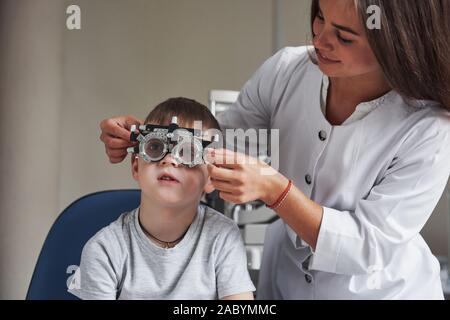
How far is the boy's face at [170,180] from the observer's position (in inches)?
36.5

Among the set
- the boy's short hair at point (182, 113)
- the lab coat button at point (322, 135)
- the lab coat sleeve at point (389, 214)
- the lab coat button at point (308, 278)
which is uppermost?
the boy's short hair at point (182, 113)

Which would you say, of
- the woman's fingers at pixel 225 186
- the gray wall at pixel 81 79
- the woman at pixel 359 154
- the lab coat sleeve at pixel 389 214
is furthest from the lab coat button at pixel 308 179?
the gray wall at pixel 81 79

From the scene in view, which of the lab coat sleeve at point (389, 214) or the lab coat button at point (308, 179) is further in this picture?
the lab coat button at point (308, 179)

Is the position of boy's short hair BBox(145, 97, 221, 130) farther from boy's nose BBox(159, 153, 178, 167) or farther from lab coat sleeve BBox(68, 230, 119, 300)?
lab coat sleeve BBox(68, 230, 119, 300)

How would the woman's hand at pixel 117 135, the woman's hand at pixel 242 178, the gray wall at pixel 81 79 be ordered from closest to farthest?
1. the woman's hand at pixel 242 178
2. the woman's hand at pixel 117 135
3. the gray wall at pixel 81 79

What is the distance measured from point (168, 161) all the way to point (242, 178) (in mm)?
133

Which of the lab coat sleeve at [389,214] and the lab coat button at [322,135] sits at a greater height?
the lab coat button at [322,135]

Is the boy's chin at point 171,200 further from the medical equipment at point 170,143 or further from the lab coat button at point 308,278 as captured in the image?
the lab coat button at point 308,278

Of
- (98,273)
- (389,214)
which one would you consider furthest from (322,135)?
(98,273)

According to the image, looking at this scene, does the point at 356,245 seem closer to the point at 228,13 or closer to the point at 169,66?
the point at 228,13

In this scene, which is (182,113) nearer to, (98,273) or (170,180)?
(170,180)

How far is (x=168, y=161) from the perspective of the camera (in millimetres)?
921

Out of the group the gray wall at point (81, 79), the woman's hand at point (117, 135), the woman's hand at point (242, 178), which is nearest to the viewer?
the woman's hand at point (242, 178)

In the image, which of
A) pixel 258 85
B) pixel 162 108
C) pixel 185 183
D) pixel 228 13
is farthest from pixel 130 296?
pixel 228 13
